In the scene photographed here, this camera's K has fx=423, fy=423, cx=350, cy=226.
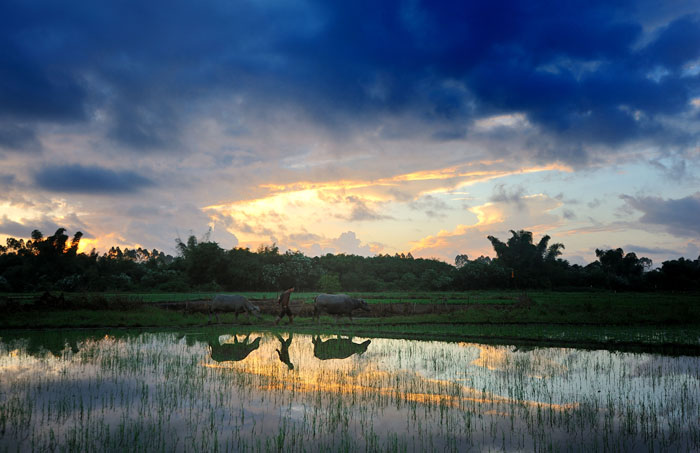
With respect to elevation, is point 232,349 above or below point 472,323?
above

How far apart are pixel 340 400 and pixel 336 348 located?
249 inches

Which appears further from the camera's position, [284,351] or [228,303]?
[228,303]

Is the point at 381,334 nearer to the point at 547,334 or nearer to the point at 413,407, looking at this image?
the point at 547,334

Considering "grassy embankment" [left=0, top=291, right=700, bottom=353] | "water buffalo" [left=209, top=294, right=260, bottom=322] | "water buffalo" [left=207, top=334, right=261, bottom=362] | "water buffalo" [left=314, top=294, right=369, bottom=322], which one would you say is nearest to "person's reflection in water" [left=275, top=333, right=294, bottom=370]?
"water buffalo" [left=207, top=334, right=261, bottom=362]

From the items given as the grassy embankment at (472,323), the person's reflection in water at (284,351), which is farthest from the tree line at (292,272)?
the person's reflection in water at (284,351)

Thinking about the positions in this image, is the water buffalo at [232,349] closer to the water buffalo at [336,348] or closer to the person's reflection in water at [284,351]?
the person's reflection in water at [284,351]

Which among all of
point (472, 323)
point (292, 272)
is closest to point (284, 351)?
point (472, 323)

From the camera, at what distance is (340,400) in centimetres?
809

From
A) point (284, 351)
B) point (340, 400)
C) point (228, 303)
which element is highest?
point (228, 303)

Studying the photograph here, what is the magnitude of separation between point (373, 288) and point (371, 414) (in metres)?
55.0

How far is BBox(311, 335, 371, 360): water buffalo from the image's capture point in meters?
13.1

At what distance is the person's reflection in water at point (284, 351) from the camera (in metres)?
11.6

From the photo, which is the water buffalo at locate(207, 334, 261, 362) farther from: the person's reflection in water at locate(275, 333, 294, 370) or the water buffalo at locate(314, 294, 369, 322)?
the water buffalo at locate(314, 294, 369, 322)

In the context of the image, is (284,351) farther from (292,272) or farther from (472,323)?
(292,272)
